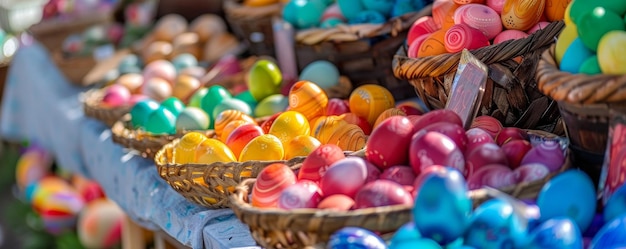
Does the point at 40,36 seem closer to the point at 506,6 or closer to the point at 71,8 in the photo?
the point at 71,8

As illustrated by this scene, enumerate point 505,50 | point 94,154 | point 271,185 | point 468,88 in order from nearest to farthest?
point 271,185 < point 468,88 < point 505,50 < point 94,154

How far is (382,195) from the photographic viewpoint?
49.6 inches

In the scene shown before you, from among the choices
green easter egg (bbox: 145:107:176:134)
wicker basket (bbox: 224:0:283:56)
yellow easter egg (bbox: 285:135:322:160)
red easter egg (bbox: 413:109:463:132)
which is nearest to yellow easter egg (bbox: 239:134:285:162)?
yellow easter egg (bbox: 285:135:322:160)

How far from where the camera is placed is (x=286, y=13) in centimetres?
267

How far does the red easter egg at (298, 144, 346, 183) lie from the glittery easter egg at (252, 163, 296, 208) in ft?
0.09

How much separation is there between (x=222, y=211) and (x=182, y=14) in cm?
220

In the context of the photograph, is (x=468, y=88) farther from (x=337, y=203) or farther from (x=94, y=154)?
(x=94, y=154)

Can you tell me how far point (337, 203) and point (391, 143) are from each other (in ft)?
0.60

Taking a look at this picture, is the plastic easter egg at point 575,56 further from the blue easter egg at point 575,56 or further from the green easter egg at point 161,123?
the green easter egg at point 161,123

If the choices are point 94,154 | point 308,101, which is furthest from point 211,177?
point 94,154

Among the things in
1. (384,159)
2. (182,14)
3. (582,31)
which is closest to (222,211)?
(384,159)

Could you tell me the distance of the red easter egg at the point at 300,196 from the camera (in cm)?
133

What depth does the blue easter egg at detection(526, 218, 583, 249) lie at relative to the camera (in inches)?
42.4


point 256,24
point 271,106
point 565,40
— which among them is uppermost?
point 565,40
